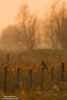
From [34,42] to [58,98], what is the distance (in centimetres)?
3490

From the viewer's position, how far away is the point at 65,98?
29.5 feet

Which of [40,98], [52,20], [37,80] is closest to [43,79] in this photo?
[37,80]

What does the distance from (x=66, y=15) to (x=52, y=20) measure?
241cm

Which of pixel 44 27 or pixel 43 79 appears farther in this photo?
pixel 44 27

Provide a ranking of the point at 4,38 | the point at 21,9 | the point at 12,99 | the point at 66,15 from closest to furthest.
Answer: the point at 12,99
the point at 66,15
the point at 21,9
the point at 4,38

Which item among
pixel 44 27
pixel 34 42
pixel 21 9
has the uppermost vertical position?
pixel 21 9

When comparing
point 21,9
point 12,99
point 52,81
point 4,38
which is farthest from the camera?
point 4,38

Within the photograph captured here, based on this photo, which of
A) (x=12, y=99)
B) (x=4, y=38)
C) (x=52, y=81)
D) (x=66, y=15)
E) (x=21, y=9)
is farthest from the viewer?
(x=4, y=38)

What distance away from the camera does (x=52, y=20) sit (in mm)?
42375

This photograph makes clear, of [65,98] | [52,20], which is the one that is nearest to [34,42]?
[52,20]

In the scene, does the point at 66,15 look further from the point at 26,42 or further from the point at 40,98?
the point at 40,98

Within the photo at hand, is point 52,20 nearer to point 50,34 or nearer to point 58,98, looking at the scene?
point 50,34

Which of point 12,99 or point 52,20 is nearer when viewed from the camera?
point 12,99

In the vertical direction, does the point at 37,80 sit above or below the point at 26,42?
below
